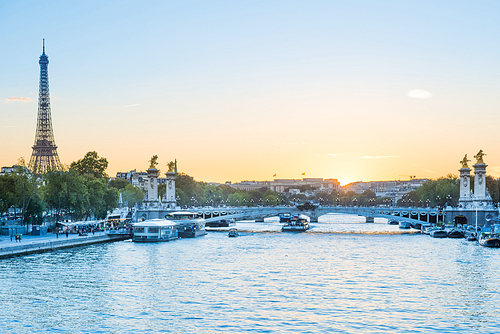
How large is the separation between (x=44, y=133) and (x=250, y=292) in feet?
251

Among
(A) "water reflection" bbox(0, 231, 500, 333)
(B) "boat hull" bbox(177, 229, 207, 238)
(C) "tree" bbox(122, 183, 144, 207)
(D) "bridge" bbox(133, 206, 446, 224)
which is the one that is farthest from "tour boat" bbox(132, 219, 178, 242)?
(C) "tree" bbox(122, 183, 144, 207)

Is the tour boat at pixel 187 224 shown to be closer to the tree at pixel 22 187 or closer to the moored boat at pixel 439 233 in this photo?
the tree at pixel 22 187

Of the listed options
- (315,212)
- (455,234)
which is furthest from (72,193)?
(315,212)

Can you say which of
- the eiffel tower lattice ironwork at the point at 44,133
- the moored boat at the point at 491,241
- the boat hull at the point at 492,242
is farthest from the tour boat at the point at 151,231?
the eiffel tower lattice ironwork at the point at 44,133

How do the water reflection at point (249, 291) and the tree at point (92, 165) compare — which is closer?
the water reflection at point (249, 291)

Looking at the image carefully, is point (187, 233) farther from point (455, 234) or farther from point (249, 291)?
point (249, 291)

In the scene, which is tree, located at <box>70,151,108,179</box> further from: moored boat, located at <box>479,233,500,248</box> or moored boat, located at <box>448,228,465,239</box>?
moored boat, located at <box>479,233,500,248</box>

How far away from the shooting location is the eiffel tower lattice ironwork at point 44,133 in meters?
95.6

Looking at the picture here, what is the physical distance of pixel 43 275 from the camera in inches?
1353

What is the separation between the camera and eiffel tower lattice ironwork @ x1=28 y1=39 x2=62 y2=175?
314 feet

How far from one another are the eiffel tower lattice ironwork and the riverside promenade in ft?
139

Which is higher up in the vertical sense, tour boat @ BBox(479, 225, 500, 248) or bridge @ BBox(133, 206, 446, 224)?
bridge @ BBox(133, 206, 446, 224)

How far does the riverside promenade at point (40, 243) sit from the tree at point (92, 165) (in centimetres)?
2780

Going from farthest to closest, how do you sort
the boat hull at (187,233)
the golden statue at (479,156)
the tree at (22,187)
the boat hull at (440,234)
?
the golden statue at (479,156) < the boat hull at (187,233) < the boat hull at (440,234) < the tree at (22,187)
